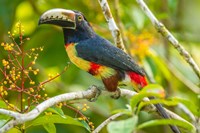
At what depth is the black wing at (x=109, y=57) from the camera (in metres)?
4.04

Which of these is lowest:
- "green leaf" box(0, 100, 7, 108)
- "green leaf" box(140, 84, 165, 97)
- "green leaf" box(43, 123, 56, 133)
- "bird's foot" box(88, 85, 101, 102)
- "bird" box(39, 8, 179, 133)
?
"green leaf" box(43, 123, 56, 133)

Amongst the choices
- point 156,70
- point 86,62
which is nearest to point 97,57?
point 86,62

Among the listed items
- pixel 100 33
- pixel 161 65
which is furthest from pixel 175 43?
pixel 100 33

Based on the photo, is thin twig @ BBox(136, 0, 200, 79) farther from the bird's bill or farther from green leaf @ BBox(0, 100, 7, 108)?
green leaf @ BBox(0, 100, 7, 108)

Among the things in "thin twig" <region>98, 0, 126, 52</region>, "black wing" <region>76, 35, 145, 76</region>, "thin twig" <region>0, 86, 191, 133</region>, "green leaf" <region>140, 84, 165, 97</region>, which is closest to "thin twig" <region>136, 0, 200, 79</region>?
"thin twig" <region>98, 0, 126, 52</region>

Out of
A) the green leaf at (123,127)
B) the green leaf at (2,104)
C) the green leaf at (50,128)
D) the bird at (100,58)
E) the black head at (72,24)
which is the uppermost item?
the black head at (72,24)

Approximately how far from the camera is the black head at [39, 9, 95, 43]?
12.8ft

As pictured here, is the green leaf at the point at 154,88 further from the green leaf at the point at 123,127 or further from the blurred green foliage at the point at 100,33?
the blurred green foliage at the point at 100,33

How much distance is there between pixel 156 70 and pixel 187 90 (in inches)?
37.0

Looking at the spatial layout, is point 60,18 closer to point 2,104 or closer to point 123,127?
point 2,104

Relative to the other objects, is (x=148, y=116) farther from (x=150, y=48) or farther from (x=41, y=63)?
(x=41, y=63)

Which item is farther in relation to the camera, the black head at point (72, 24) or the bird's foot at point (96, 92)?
the black head at point (72, 24)

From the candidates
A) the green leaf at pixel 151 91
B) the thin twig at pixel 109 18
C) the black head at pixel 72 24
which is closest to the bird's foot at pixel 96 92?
the thin twig at pixel 109 18

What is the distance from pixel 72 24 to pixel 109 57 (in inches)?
13.8
